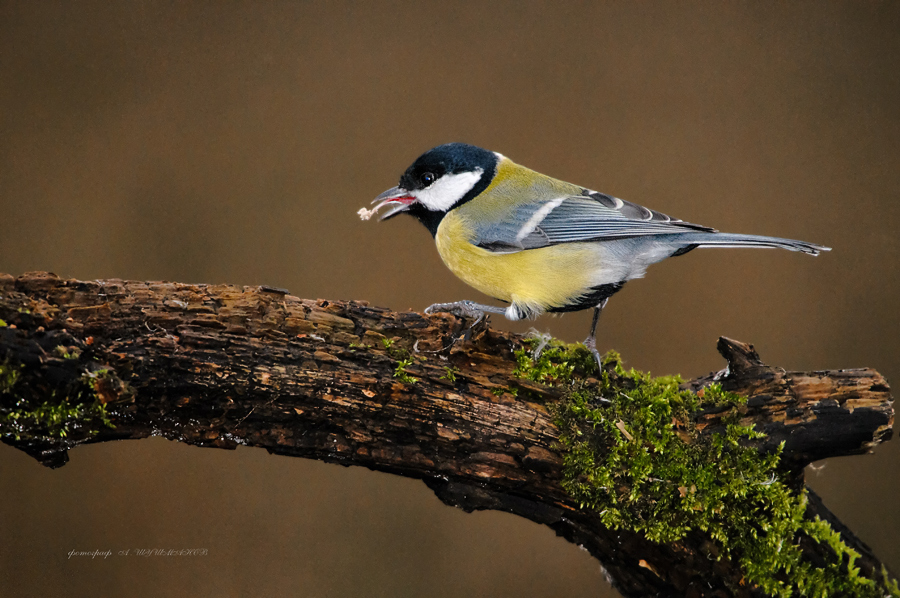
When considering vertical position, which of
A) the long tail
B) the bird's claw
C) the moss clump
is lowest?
the moss clump

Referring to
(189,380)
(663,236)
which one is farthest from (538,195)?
(189,380)

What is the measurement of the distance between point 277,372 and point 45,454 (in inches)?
18.1

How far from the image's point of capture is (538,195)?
1751 mm

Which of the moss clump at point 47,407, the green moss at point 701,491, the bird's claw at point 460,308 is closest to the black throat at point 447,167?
the bird's claw at point 460,308

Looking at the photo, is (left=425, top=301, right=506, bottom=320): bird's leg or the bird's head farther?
the bird's head

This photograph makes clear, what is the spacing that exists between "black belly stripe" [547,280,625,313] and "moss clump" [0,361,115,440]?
41.8 inches

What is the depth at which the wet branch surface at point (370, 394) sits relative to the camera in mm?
1222

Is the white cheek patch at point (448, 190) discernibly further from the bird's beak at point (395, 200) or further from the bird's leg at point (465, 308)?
the bird's leg at point (465, 308)

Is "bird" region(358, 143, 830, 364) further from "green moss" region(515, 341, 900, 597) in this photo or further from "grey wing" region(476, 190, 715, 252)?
"green moss" region(515, 341, 900, 597)

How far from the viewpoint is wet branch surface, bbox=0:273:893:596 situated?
122cm

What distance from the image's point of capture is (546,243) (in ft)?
5.32

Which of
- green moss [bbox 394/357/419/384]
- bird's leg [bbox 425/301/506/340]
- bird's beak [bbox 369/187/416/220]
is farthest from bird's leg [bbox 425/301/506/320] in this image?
bird's beak [bbox 369/187/416/220]

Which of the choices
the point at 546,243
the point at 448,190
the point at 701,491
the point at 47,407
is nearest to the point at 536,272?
the point at 546,243

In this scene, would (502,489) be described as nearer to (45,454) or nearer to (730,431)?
(730,431)
